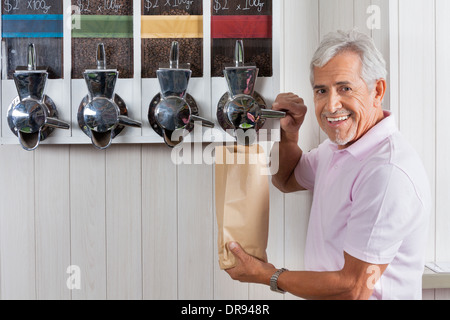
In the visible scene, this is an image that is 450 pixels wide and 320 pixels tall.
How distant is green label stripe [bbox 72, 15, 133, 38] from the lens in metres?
1.03

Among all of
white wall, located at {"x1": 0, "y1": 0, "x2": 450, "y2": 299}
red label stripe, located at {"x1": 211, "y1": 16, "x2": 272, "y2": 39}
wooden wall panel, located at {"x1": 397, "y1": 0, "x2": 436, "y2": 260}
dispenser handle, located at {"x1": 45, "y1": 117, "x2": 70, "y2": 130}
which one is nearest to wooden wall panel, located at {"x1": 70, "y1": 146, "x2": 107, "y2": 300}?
white wall, located at {"x1": 0, "y1": 0, "x2": 450, "y2": 299}

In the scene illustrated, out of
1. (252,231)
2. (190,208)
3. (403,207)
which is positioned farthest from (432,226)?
(190,208)

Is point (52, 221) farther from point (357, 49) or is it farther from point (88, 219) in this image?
point (357, 49)

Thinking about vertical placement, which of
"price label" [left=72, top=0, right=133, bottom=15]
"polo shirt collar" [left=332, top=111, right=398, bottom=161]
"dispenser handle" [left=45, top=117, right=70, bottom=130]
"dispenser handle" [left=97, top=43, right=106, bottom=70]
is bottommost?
"polo shirt collar" [left=332, top=111, right=398, bottom=161]

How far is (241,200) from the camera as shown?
1.04 meters

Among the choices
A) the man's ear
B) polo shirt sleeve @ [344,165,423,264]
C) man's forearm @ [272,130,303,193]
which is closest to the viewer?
polo shirt sleeve @ [344,165,423,264]

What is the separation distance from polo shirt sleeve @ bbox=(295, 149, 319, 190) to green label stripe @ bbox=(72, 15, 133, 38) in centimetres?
45

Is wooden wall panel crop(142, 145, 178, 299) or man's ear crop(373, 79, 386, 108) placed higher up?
man's ear crop(373, 79, 386, 108)

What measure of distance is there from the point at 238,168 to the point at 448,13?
60cm

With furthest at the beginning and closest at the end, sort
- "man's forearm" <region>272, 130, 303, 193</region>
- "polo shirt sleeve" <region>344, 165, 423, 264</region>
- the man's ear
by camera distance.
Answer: "man's forearm" <region>272, 130, 303, 193</region>
the man's ear
"polo shirt sleeve" <region>344, 165, 423, 264</region>

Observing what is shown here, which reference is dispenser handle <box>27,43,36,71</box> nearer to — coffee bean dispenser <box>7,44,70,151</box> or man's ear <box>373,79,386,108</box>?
coffee bean dispenser <box>7,44,70,151</box>
